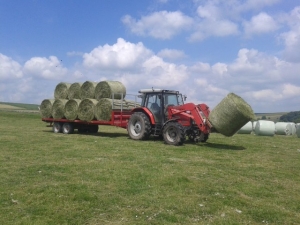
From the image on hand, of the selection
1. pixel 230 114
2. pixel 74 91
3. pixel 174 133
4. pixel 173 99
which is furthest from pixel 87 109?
pixel 230 114

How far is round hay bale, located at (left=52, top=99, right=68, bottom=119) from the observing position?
1856 centimetres

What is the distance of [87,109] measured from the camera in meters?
17.1

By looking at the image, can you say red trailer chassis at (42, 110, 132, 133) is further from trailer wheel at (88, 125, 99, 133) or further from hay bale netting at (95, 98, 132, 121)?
hay bale netting at (95, 98, 132, 121)

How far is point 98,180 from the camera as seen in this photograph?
24.0 ft

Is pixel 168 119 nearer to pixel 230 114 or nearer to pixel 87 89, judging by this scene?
pixel 230 114

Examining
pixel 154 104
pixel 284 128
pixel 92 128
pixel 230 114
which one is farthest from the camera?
pixel 284 128

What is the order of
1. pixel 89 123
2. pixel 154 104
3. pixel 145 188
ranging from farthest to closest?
pixel 89 123
pixel 154 104
pixel 145 188

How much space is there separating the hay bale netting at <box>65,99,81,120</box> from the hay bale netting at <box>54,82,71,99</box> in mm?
1063

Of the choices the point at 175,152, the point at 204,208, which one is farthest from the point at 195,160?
the point at 204,208

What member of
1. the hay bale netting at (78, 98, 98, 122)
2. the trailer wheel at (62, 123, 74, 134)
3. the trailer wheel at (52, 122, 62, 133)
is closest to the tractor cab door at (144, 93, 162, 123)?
the hay bale netting at (78, 98, 98, 122)

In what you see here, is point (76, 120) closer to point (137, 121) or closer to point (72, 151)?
point (137, 121)

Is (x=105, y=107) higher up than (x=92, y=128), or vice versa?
(x=105, y=107)

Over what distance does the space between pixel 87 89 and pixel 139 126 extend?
13.4 ft

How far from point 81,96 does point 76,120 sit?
1.28 m
